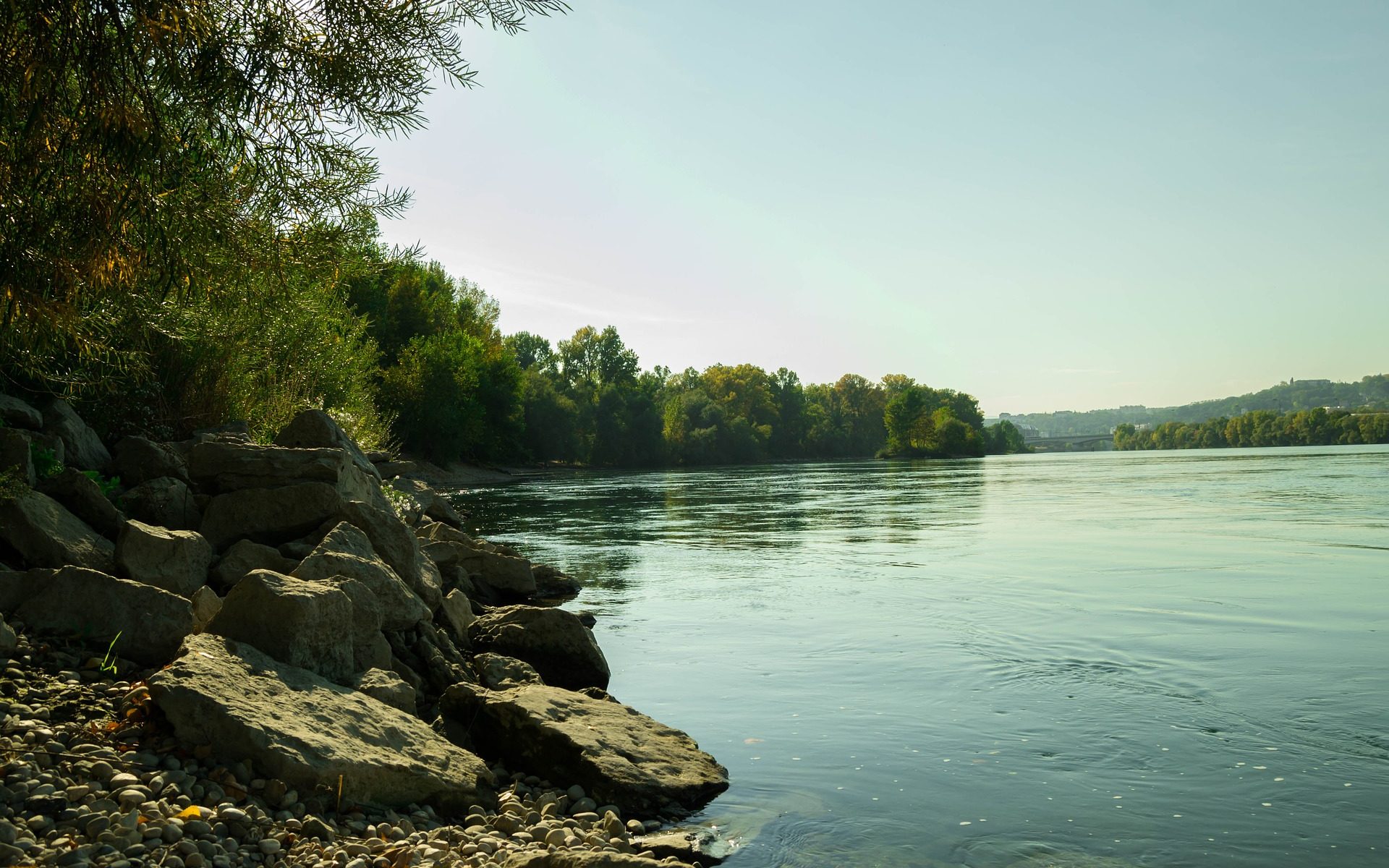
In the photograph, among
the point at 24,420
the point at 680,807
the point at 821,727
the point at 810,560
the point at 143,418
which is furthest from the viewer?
the point at 810,560

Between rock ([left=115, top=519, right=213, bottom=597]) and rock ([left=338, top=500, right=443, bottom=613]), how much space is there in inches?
83.0

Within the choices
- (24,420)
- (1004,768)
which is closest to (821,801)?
(1004,768)

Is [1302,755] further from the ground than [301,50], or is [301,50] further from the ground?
[301,50]

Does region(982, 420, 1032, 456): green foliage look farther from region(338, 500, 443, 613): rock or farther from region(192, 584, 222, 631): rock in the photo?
region(192, 584, 222, 631): rock

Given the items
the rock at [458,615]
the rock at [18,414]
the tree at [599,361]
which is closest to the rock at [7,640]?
the rock at [18,414]

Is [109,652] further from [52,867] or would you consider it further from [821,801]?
[821,801]

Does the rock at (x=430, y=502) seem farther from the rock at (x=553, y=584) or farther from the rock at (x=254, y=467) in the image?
the rock at (x=254, y=467)

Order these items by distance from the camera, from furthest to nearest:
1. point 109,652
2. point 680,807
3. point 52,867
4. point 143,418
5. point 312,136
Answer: point 143,418, point 312,136, point 680,807, point 109,652, point 52,867

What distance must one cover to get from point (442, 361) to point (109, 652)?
61263 mm

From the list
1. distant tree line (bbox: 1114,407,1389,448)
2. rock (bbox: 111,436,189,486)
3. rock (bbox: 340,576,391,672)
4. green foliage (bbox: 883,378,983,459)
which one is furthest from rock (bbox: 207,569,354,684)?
distant tree line (bbox: 1114,407,1389,448)

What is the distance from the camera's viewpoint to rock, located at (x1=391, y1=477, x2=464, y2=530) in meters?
25.6

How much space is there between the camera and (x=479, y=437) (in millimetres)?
76438

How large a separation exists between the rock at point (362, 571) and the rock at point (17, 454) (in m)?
2.60

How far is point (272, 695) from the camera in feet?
23.5
